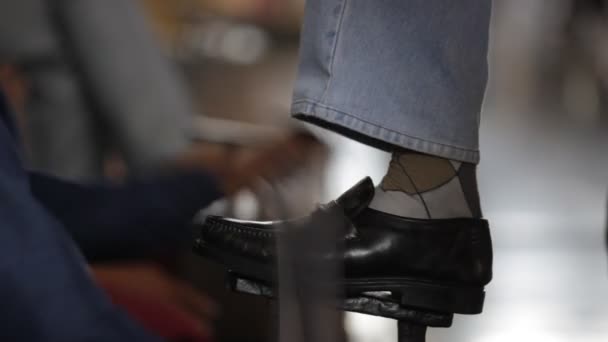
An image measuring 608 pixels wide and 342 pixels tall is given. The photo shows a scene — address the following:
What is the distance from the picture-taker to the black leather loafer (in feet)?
3.57

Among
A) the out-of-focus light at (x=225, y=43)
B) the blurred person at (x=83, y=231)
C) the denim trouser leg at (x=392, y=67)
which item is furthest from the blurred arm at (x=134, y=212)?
the out-of-focus light at (x=225, y=43)

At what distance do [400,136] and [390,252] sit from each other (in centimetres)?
14

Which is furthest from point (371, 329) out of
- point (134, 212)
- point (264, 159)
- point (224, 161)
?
point (134, 212)

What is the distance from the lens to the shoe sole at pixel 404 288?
1.08 meters

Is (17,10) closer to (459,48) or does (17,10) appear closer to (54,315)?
(54,315)

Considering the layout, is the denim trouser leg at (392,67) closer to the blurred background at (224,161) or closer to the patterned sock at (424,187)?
the patterned sock at (424,187)

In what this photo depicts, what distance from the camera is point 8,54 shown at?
297 cm

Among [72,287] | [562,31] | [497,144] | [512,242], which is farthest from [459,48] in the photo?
[562,31]

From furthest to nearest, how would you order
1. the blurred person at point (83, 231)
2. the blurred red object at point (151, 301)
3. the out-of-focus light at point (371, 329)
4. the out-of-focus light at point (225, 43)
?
the out-of-focus light at point (225, 43) → the out-of-focus light at point (371, 329) → the blurred red object at point (151, 301) → the blurred person at point (83, 231)

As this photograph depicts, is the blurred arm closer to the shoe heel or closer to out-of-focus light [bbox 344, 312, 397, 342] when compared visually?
out-of-focus light [bbox 344, 312, 397, 342]

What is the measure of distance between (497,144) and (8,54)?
4083 millimetres

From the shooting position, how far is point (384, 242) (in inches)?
44.0

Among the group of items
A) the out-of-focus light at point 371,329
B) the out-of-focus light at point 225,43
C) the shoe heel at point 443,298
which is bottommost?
the out-of-focus light at point 371,329

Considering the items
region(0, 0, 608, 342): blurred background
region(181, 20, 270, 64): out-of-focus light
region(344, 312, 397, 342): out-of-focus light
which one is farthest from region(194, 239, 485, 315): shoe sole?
region(181, 20, 270, 64): out-of-focus light
